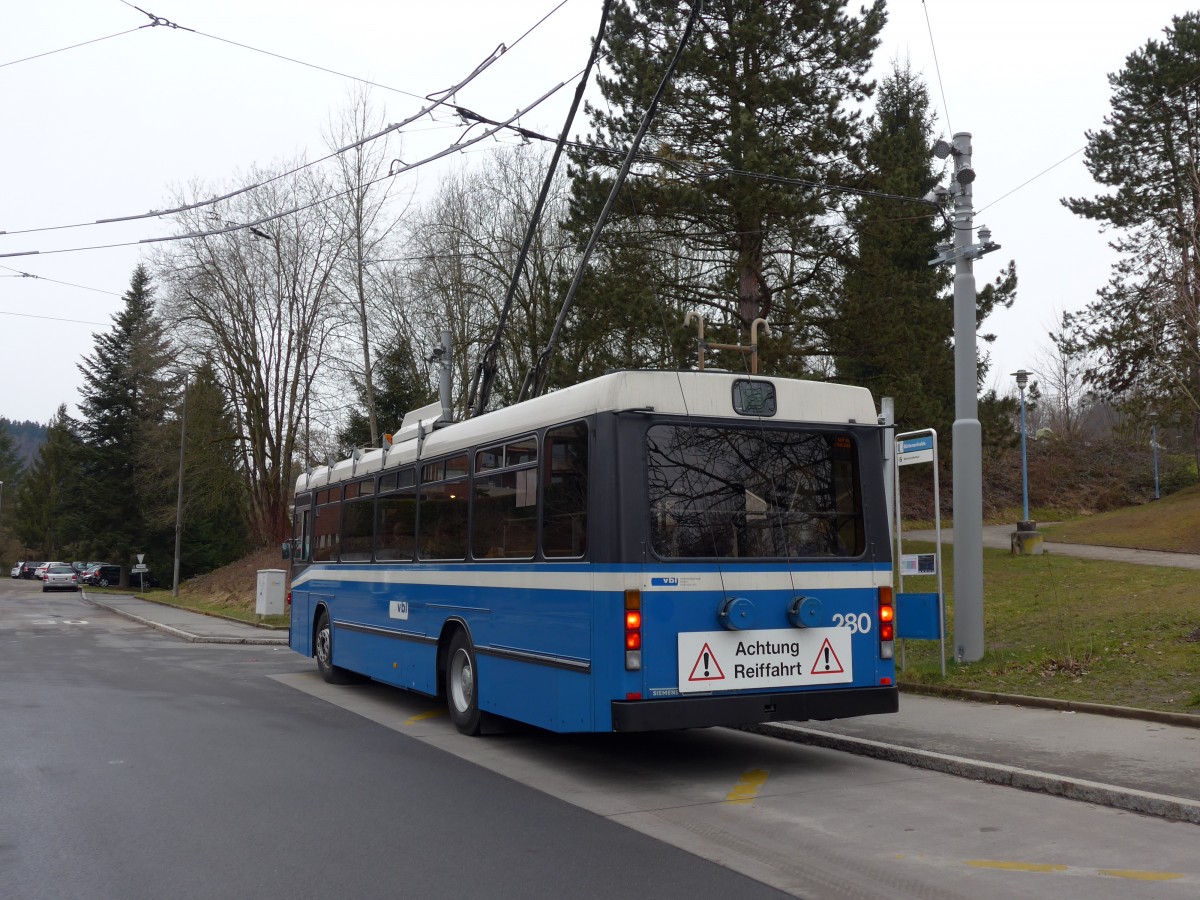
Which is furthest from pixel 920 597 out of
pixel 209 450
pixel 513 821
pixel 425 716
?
pixel 209 450

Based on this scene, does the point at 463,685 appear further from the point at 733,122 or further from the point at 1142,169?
the point at 1142,169

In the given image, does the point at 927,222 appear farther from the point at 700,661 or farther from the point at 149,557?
the point at 149,557

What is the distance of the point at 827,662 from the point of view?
27.3 feet

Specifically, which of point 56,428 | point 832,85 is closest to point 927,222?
point 832,85

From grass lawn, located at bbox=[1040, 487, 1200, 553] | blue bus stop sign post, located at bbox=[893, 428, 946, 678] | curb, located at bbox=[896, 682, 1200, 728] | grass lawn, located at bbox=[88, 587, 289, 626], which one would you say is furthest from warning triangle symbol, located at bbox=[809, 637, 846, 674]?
grass lawn, located at bbox=[88, 587, 289, 626]

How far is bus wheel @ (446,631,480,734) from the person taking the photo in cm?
999

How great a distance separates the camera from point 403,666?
11797 millimetres

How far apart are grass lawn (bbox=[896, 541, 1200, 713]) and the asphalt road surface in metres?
3.07

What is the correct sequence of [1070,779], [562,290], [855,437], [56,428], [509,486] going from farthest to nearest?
[56,428] < [562,290] < [509,486] < [855,437] < [1070,779]

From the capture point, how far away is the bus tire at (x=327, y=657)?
49.2 feet

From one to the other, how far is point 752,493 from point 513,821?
3.01 meters

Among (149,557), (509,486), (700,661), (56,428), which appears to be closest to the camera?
(700,661)

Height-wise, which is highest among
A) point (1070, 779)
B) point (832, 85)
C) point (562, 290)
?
point (832, 85)

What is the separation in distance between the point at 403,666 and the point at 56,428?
95494 mm
